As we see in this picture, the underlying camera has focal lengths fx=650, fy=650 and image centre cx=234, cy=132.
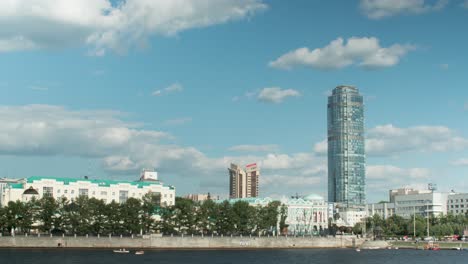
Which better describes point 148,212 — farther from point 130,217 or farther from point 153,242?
point 153,242

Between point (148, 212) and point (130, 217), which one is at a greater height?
point (148, 212)

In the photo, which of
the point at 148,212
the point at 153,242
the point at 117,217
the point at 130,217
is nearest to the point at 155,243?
the point at 153,242

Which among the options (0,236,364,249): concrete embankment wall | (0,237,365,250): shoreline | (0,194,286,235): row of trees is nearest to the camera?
(0,236,364,249): concrete embankment wall

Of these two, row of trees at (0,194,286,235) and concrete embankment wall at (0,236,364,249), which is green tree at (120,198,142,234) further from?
concrete embankment wall at (0,236,364,249)

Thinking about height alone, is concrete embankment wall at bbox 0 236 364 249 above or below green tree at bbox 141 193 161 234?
below

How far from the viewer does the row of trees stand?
17338 centimetres

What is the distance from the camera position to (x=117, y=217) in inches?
7047

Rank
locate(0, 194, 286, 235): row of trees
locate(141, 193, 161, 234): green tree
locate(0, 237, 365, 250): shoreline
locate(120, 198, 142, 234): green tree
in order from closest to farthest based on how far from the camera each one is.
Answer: locate(0, 237, 365, 250): shoreline
locate(0, 194, 286, 235): row of trees
locate(120, 198, 142, 234): green tree
locate(141, 193, 161, 234): green tree

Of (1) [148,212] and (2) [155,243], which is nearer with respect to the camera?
(2) [155,243]

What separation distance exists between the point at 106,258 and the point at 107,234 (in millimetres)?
48548

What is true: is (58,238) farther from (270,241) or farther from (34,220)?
(270,241)

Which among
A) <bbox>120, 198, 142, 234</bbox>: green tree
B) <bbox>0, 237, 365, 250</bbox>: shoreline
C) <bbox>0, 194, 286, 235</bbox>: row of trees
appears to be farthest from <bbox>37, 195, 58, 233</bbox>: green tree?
<bbox>120, 198, 142, 234</bbox>: green tree

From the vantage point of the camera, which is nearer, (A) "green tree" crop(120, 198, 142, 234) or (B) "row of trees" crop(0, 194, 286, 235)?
(B) "row of trees" crop(0, 194, 286, 235)

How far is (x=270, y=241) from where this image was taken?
195250 millimetres
